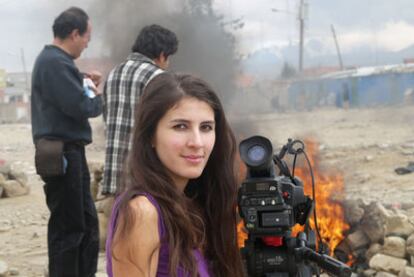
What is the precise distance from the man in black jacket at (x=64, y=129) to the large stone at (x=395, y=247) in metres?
2.39

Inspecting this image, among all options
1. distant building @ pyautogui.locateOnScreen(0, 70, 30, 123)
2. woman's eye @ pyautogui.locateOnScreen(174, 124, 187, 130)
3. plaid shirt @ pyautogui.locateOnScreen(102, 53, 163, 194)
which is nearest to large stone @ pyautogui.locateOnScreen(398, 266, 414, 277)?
plaid shirt @ pyautogui.locateOnScreen(102, 53, 163, 194)

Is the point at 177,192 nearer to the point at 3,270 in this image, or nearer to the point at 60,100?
the point at 60,100

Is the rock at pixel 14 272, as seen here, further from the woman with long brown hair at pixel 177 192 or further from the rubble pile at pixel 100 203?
the woman with long brown hair at pixel 177 192

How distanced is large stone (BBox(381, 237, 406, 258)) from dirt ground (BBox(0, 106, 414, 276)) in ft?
7.65

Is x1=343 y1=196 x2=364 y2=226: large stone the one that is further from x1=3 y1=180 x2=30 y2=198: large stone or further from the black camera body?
x1=3 y1=180 x2=30 y2=198: large stone

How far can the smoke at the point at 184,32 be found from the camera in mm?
13969

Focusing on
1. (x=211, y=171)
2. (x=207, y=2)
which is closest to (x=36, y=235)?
(x=211, y=171)

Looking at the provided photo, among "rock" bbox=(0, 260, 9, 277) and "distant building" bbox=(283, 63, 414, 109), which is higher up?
"distant building" bbox=(283, 63, 414, 109)

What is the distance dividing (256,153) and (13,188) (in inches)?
317

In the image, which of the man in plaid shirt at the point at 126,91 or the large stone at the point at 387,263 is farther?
the large stone at the point at 387,263

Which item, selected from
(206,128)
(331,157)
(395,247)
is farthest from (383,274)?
(331,157)

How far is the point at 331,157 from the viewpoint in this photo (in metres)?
13.5

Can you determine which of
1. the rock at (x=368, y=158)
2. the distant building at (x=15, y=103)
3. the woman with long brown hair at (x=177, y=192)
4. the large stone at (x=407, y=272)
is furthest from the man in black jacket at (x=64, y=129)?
the distant building at (x=15, y=103)

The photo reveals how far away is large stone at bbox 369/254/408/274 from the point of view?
14.4 ft
